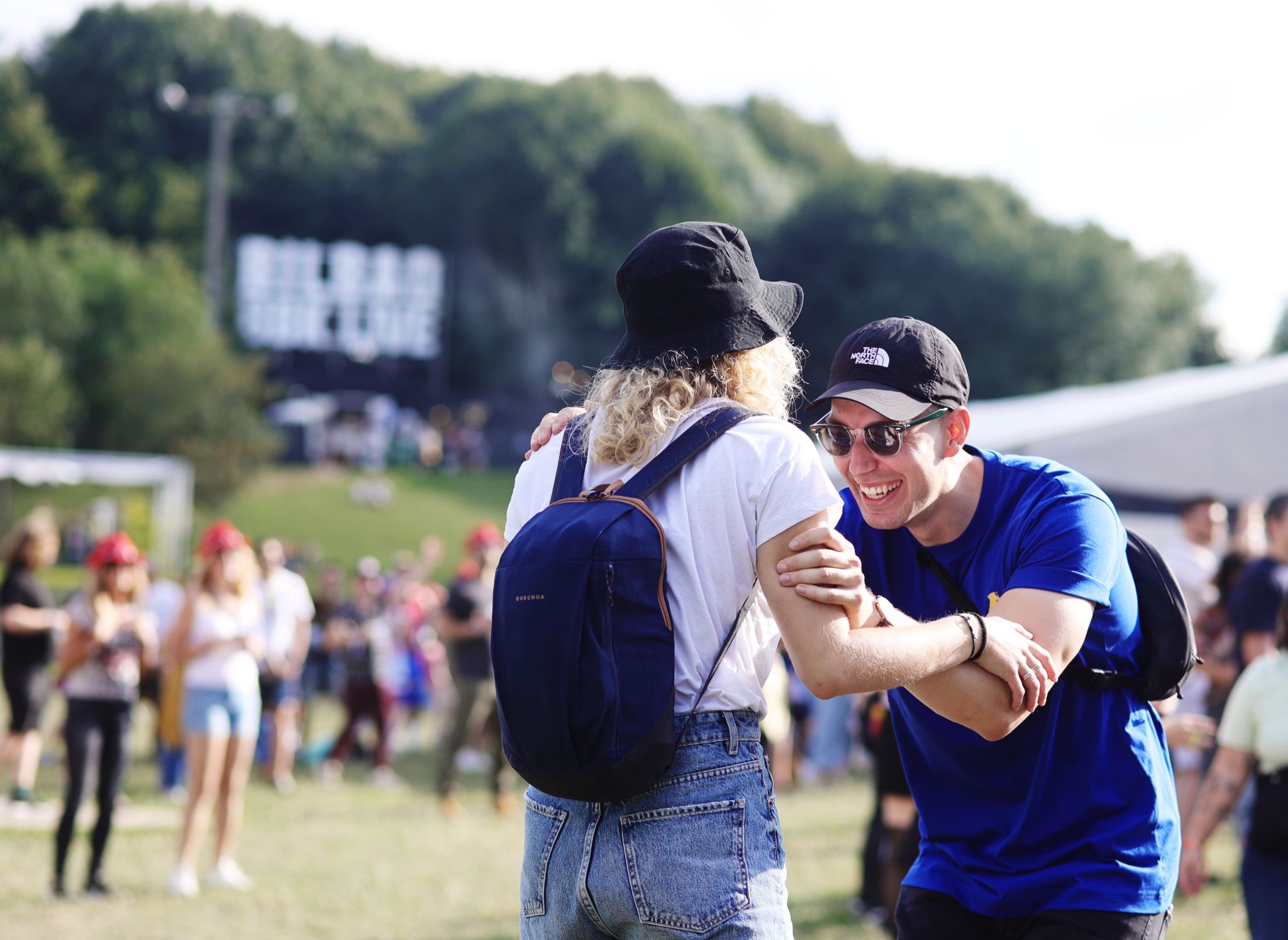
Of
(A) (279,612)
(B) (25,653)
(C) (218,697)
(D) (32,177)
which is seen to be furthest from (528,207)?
(C) (218,697)

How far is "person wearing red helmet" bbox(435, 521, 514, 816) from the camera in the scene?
10305 millimetres

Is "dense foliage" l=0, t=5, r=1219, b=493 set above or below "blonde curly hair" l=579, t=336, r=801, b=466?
above

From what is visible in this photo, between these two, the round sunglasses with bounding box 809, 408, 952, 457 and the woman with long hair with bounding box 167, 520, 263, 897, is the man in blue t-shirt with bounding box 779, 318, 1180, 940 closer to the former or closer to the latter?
the round sunglasses with bounding box 809, 408, 952, 457

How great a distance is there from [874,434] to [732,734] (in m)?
0.77

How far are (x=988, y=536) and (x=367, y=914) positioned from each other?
5.27 metres

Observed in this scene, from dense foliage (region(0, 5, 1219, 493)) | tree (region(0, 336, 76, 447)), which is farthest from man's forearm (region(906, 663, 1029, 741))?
dense foliage (region(0, 5, 1219, 493))

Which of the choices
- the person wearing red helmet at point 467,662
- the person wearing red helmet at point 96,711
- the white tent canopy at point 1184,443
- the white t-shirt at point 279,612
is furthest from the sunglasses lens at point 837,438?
the white t-shirt at point 279,612

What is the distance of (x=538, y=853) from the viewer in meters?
2.25

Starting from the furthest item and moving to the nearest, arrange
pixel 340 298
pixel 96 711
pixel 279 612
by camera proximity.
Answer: pixel 340 298 → pixel 279 612 → pixel 96 711

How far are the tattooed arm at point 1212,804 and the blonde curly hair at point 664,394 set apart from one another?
8.35 ft

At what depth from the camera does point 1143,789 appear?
2.62 meters

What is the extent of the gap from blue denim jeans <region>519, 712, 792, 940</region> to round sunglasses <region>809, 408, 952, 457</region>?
692mm

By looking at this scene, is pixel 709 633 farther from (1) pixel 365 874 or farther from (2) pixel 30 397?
(2) pixel 30 397

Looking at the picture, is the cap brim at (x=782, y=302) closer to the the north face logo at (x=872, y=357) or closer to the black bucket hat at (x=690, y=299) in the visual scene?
the black bucket hat at (x=690, y=299)
